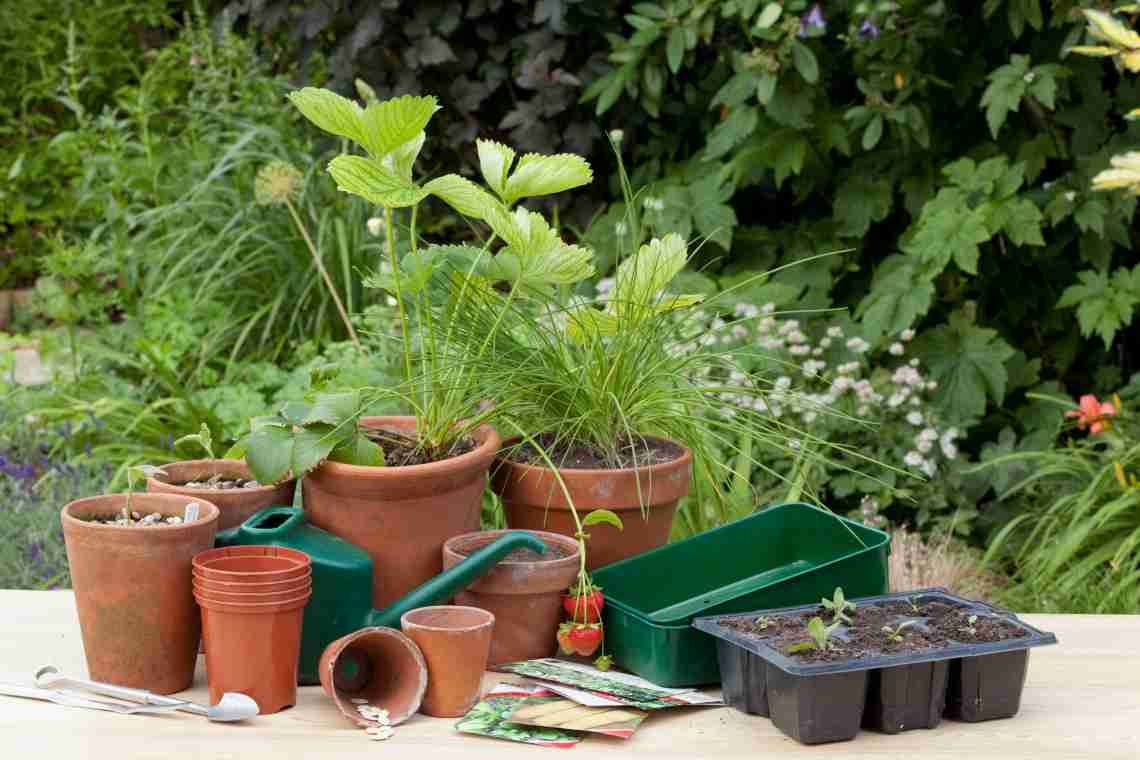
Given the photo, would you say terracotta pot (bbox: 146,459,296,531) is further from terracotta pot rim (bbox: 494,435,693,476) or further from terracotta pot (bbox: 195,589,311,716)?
terracotta pot rim (bbox: 494,435,693,476)

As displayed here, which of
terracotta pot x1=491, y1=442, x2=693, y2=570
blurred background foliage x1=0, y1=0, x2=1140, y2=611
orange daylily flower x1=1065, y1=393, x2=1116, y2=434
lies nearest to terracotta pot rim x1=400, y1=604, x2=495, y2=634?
terracotta pot x1=491, y1=442, x2=693, y2=570

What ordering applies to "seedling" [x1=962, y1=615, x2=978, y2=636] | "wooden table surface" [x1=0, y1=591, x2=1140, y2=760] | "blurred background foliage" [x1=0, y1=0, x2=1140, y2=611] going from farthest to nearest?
"blurred background foliage" [x1=0, y1=0, x2=1140, y2=611] → "seedling" [x1=962, y1=615, x2=978, y2=636] → "wooden table surface" [x1=0, y1=591, x2=1140, y2=760]

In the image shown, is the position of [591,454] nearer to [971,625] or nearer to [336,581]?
[336,581]

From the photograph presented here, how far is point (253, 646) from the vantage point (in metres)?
1.30

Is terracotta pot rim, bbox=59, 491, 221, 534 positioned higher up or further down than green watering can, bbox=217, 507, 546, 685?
higher up

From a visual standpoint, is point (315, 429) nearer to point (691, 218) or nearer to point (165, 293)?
point (691, 218)

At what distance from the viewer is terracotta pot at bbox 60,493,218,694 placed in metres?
1.31

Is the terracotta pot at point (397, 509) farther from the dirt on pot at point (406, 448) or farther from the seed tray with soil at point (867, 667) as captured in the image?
the seed tray with soil at point (867, 667)

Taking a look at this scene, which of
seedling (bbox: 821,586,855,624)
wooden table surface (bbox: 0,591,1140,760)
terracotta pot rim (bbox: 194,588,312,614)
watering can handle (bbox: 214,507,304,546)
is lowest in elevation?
wooden table surface (bbox: 0,591,1140,760)

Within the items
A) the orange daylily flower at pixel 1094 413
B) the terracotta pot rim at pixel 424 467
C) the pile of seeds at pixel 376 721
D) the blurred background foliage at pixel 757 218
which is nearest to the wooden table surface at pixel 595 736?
the pile of seeds at pixel 376 721

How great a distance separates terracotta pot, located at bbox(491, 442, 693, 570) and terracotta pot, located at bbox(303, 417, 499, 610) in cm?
9

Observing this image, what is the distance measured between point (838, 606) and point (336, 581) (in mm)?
511

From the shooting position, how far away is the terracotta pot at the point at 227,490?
144 cm

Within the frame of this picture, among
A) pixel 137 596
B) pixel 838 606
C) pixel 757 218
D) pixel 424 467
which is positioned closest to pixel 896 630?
pixel 838 606
